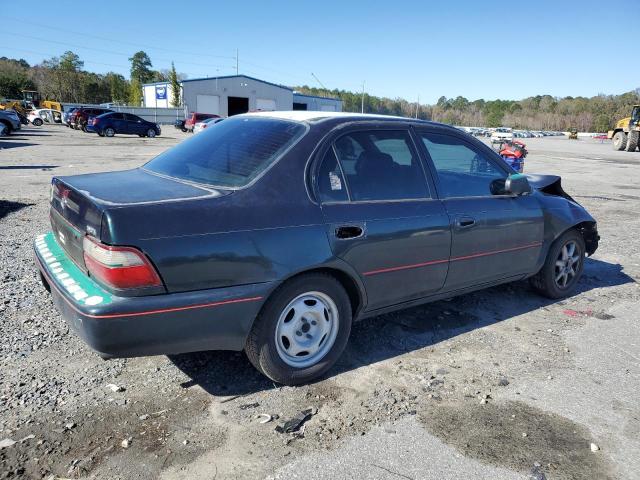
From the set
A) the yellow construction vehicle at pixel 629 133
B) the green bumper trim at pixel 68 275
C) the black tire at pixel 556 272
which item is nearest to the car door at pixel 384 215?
the green bumper trim at pixel 68 275

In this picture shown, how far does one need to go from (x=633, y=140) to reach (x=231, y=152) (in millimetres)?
39012

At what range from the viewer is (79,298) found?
2.59m

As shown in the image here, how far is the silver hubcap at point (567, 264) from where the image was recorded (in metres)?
4.89

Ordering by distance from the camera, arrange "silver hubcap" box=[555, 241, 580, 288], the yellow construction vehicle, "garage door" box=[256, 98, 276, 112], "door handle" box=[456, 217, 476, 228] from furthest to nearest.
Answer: "garage door" box=[256, 98, 276, 112] < the yellow construction vehicle < "silver hubcap" box=[555, 241, 580, 288] < "door handle" box=[456, 217, 476, 228]

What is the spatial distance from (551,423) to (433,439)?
30.3 inches

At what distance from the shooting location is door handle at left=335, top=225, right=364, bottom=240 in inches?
122

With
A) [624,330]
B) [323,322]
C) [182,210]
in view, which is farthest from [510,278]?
[182,210]

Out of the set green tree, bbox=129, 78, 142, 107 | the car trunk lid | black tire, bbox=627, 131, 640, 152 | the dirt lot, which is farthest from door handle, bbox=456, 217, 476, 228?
green tree, bbox=129, 78, 142, 107

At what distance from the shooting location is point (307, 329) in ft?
10.5

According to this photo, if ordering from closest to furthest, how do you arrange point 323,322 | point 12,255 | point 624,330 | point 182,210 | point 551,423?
point 182,210 → point 551,423 → point 323,322 → point 624,330 → point 12,255

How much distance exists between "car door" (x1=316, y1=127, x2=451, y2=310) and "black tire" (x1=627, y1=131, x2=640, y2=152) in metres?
37.7

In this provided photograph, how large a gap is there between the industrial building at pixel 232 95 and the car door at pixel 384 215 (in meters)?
47.1

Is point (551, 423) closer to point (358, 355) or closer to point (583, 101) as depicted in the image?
point (358, 355)

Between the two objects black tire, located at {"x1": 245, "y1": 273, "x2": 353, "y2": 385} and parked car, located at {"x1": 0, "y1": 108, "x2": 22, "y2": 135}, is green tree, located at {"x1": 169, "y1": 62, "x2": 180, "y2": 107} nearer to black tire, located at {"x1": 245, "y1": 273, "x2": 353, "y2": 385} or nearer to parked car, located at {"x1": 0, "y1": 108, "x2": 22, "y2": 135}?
parked car, located at {"x1": 0, "y1": 108, "x2": 22, "y2": 135}
